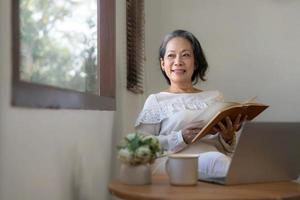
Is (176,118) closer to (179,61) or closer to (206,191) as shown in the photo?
(179,61)

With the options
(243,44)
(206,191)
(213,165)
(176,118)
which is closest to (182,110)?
(176,118)

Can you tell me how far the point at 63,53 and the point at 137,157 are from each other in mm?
441

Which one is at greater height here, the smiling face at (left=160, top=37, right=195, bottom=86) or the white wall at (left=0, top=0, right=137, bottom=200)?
the smiling face at (left=160, top=37, right=195, bottom=86)

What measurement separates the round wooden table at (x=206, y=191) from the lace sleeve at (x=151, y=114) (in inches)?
22.8

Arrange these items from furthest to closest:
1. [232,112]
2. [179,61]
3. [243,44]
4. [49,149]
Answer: [243,44] → [179,61] → [232,112] → [49,149]

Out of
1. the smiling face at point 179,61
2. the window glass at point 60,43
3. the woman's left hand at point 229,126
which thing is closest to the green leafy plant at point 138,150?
the window glass at point 60,43

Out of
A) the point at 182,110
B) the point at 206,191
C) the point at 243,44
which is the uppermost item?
the point at 243,44

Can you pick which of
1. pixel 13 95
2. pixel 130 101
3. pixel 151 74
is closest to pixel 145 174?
pixel 13 95

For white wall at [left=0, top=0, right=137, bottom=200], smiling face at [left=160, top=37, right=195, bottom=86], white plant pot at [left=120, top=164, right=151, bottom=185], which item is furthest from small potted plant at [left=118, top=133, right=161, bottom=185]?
smiling face at [left=160, top=37, right=195, bottom=86]

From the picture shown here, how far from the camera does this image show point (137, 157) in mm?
1250

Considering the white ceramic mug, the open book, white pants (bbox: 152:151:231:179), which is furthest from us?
the open book

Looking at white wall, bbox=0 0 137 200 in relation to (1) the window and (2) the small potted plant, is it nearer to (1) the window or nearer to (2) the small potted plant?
(1) the window

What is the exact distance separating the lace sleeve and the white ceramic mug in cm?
60

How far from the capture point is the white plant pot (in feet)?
4.07
